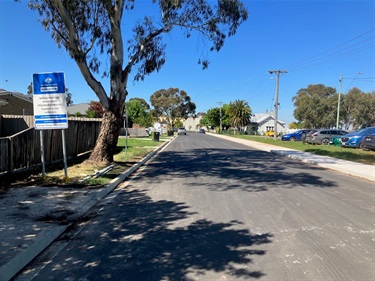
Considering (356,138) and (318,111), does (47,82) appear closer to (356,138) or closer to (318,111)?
(356,138)

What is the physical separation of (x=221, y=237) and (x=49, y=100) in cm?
628

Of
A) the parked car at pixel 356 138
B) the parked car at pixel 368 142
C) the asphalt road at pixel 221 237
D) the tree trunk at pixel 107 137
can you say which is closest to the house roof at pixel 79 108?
the parked car at pixel 356 138

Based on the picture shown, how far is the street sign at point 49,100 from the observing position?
8523mm

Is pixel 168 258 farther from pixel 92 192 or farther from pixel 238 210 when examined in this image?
pixel 92 192

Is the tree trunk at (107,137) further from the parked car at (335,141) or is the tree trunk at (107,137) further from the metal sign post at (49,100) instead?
the parked car at (335,141)

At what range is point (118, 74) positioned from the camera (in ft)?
39.6

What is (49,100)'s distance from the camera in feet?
28.3

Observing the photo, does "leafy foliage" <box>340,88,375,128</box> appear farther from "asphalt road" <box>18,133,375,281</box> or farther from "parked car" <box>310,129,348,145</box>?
"asphalt road" <box>18,133,375,281</box>

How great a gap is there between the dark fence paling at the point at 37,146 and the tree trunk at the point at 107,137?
1.44 metres

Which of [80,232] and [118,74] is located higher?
[118,74]

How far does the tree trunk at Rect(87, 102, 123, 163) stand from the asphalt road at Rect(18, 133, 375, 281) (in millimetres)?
3729

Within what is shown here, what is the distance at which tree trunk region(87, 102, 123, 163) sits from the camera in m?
11.9

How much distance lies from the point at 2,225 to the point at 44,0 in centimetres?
964

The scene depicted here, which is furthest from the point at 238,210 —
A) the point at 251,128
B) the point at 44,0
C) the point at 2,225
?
the point at 251,128
